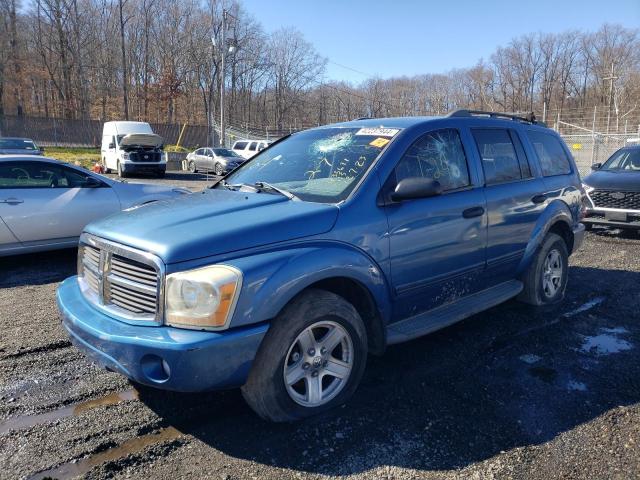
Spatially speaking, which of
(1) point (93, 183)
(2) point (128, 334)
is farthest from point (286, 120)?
(2) point (128, 334)

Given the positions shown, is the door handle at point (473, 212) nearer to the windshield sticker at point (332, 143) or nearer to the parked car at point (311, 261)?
the parked car at point (311, 261)

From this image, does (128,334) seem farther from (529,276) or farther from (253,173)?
(529,276)

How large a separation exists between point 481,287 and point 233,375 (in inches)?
96.1

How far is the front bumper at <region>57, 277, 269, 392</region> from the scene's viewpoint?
2422 millimetres

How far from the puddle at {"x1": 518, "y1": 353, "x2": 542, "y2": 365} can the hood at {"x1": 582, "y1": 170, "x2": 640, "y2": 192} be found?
615cm

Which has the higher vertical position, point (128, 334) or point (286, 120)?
point (286, 120)

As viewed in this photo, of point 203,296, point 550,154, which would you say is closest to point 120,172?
point 550,154

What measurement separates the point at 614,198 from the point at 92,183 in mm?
8827

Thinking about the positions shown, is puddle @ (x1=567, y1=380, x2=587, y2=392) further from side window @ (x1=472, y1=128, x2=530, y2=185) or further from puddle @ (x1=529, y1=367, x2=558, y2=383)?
side window @ (x1=472, y1=128, x2=530, y2=185)

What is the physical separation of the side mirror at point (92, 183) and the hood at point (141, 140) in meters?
16.3

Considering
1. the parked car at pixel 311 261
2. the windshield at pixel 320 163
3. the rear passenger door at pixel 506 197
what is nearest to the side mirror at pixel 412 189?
the parked car at pixel 311 261

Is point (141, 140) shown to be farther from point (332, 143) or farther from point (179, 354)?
point (179, 354)

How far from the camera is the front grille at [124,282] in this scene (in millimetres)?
2605

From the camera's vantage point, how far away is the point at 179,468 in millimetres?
2508
